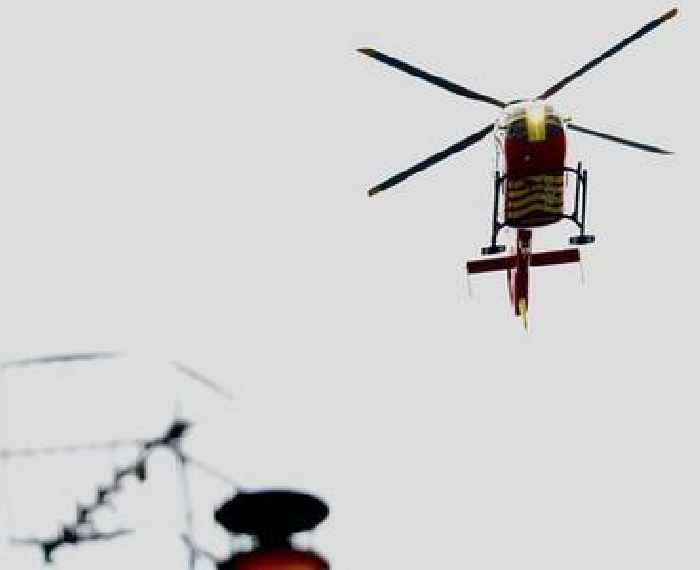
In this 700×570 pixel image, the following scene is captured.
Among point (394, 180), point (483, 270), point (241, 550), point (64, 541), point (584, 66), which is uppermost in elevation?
point (584, 66)

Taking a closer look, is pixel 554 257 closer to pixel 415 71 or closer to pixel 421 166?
pixel 421 166

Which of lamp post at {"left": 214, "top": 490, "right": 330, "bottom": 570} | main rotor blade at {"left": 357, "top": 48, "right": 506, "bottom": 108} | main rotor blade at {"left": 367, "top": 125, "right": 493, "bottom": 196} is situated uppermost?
main rotor blade at {"left": 357, "top": 48, "right": 506, "bottom": 108}

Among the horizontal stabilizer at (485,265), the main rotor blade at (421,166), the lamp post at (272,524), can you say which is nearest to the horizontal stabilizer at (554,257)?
the horizontal stabilizer at (485,265)

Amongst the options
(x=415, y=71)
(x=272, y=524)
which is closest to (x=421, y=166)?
(x=415, y=71)

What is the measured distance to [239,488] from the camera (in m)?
3.37

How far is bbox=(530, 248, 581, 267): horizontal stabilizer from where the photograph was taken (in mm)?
23391

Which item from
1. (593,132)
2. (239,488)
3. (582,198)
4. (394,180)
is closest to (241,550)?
(239,488)

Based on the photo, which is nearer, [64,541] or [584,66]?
[64,541]

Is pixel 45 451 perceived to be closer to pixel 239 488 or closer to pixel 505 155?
pixel 239 488

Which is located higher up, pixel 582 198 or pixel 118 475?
pixel 582 198

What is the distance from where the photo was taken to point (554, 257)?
2341cm

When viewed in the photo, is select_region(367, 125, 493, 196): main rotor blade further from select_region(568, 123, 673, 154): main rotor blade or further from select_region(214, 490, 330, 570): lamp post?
select_region(214, 490, 330, 570): lamp post

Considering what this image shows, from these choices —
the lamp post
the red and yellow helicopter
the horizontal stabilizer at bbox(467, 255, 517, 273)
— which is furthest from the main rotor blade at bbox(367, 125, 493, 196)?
the lamp post

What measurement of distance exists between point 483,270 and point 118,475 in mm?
17316
